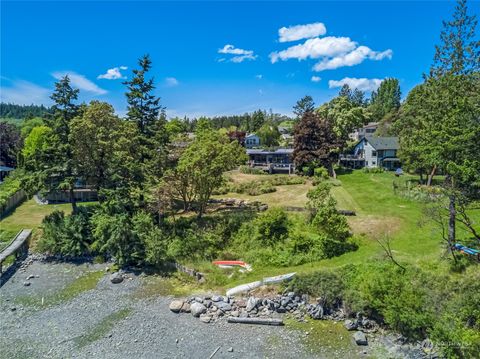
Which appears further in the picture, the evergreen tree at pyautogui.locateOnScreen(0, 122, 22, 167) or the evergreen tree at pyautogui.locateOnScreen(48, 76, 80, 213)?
the evergreen tree at pyautogui.locateOnScreen(0, 122, 22, 167)

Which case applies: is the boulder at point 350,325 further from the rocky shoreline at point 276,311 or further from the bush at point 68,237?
the bush at point 68,237

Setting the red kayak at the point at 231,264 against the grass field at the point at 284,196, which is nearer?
the red kayak at the point at 231,264

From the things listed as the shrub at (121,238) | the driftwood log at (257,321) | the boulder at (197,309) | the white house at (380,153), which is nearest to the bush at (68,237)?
the shrub at (121,238)

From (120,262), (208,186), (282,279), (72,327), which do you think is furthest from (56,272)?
(282,279)

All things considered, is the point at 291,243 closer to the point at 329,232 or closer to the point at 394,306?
the point at 329,232

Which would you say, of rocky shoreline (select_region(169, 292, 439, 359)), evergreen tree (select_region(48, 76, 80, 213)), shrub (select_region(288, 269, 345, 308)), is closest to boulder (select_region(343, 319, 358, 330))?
rocky shoreline (select_region(169, 292, 439, 359))

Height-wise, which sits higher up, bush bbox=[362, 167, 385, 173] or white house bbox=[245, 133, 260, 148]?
white house bbox=[245, 133, 260, 148]

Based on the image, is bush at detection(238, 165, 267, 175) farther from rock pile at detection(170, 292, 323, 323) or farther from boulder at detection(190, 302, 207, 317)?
boulder at detection(190, 302, 207, 317)
